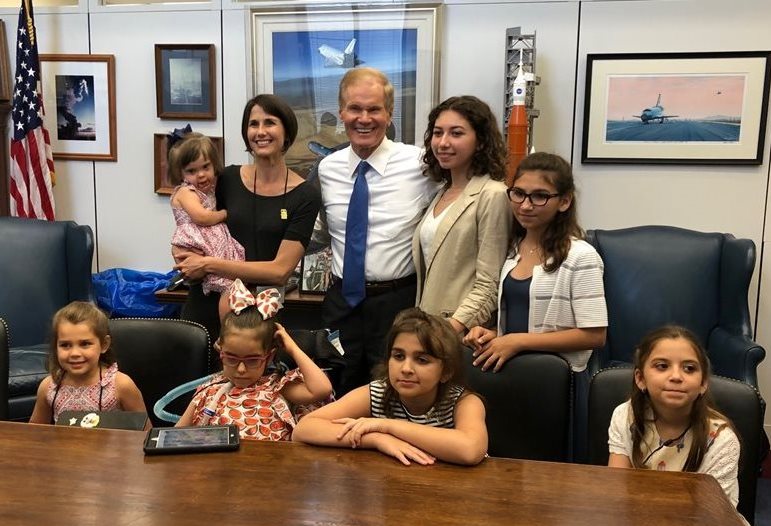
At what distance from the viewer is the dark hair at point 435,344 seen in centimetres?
172

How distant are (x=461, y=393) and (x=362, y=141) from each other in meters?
1.06

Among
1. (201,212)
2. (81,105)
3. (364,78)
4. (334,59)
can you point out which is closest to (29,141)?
(81,105)

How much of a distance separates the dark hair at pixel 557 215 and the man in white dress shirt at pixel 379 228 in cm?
46

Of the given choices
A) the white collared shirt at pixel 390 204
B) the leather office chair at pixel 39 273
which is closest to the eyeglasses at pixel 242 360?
the white collared shirt at pixel 390 204

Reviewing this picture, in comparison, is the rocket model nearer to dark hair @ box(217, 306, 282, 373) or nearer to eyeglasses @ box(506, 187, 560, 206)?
eyeglasses @ box(506, 187, 560, 206)

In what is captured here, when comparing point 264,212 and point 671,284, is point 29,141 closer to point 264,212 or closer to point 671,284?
point 264,212

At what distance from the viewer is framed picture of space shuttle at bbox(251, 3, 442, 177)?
3598 millimetres

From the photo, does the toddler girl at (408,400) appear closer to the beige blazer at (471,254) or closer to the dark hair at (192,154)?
the beige blazer at (471,254)

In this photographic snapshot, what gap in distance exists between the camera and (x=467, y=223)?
2256 mm

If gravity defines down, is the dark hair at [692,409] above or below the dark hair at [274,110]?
below

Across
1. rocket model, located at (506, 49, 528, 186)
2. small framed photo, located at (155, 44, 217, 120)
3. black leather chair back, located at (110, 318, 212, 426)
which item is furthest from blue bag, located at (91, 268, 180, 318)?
Answer: rocket model, located at (506, 49, 528, 186)

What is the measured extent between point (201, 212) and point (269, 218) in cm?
25

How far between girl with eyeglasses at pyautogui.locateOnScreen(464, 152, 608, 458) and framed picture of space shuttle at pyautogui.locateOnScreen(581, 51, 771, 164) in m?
1.45

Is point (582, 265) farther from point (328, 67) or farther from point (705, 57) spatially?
point (328, 67)
